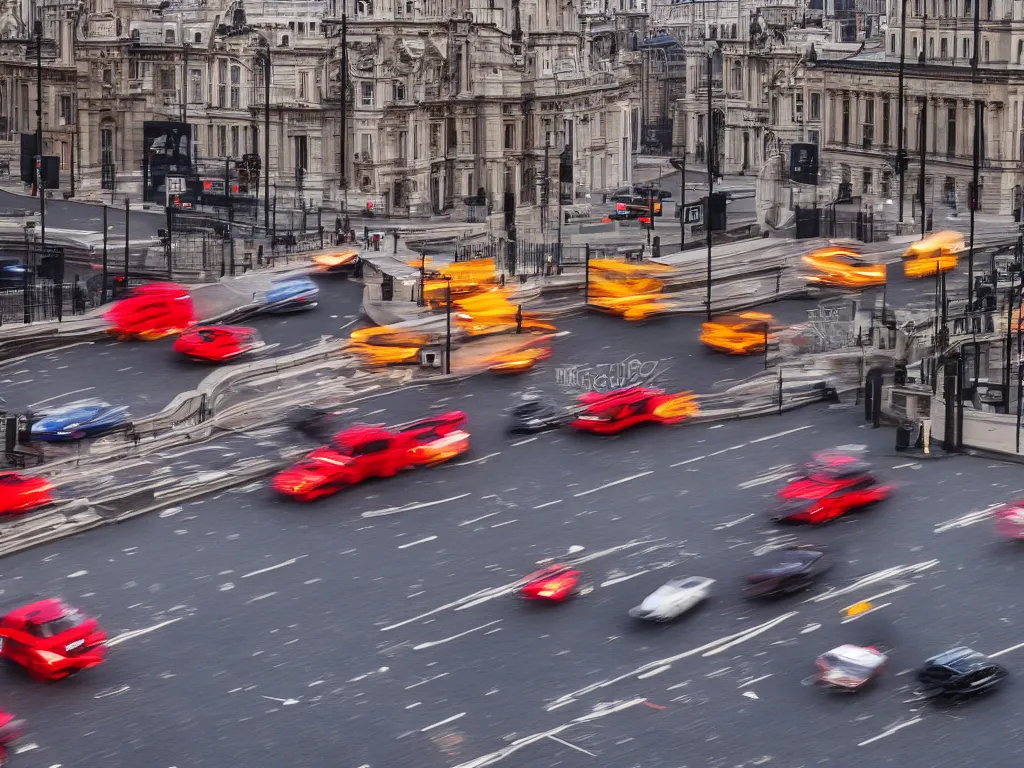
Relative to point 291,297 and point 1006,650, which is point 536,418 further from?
point 1006,650

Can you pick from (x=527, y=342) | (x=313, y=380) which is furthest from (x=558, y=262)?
(x=313, y=380)

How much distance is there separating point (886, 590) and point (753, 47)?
119843 mm

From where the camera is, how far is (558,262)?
5217 inches

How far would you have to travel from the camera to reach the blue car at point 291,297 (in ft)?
387

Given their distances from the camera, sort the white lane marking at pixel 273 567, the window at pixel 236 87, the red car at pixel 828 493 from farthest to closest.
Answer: the window at pixel 236 87, the red car at pixel 828 493, the white lane marking at pixel 273 567

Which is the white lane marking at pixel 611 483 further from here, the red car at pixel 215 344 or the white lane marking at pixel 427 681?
the red car at pixel 215 344

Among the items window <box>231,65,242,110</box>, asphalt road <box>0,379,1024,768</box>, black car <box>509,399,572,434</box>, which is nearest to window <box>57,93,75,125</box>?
window <box>231,65,242,110</box>

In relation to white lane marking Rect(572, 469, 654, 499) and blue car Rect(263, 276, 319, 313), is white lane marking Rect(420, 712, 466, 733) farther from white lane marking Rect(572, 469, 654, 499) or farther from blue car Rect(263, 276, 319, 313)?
blue car Rect(263, 276, 319, 313)

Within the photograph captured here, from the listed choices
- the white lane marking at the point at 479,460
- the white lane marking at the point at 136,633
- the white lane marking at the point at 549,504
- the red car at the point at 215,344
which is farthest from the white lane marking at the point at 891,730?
the red car at the point at 215,344

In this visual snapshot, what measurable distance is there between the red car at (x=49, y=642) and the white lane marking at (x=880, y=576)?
22.3 metres

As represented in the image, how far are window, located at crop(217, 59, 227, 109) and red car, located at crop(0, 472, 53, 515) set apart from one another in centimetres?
8464

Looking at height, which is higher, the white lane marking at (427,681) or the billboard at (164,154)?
the billboard at (164,154)

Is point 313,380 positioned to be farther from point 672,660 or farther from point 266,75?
point 266,75

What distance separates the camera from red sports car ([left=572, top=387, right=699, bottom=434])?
9494cm
